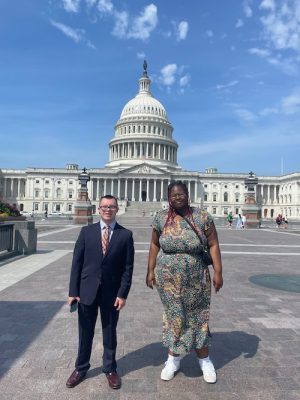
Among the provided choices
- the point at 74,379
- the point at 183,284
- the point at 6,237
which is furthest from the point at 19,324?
the point at 6,237

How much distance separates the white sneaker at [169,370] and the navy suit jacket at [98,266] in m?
0.98

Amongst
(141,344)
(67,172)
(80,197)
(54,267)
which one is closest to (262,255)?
(54,267)

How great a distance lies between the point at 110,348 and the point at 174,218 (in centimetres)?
171

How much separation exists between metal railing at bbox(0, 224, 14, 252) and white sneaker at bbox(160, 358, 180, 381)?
34.3 ft

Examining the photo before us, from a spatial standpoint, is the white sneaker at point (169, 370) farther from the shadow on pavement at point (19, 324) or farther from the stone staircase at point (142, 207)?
the stone staircase at point (142, 207)

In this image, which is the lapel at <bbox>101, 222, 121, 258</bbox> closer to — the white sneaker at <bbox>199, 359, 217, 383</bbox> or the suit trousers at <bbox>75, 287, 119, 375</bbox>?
the suit trousers at <bbox>75, 287, 119, 375</bbox>

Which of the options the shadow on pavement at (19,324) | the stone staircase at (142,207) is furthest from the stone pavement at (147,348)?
the stone staircase at (142,207)

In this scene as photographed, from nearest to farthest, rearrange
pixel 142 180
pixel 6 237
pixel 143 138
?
pixel 6 237 → pixel 142 180 → pixel 143 138

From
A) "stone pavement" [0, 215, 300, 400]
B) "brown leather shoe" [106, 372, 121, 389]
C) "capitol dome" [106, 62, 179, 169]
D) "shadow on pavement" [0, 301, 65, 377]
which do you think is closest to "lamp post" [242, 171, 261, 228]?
"stone pavement" [0, 215, 300, 400]

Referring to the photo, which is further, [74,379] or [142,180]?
[142,180]

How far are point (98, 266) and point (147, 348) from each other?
5.94ft

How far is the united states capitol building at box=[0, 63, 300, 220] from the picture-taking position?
11706cm

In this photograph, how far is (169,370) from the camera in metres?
4.42

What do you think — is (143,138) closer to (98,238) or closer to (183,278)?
(98,238)
